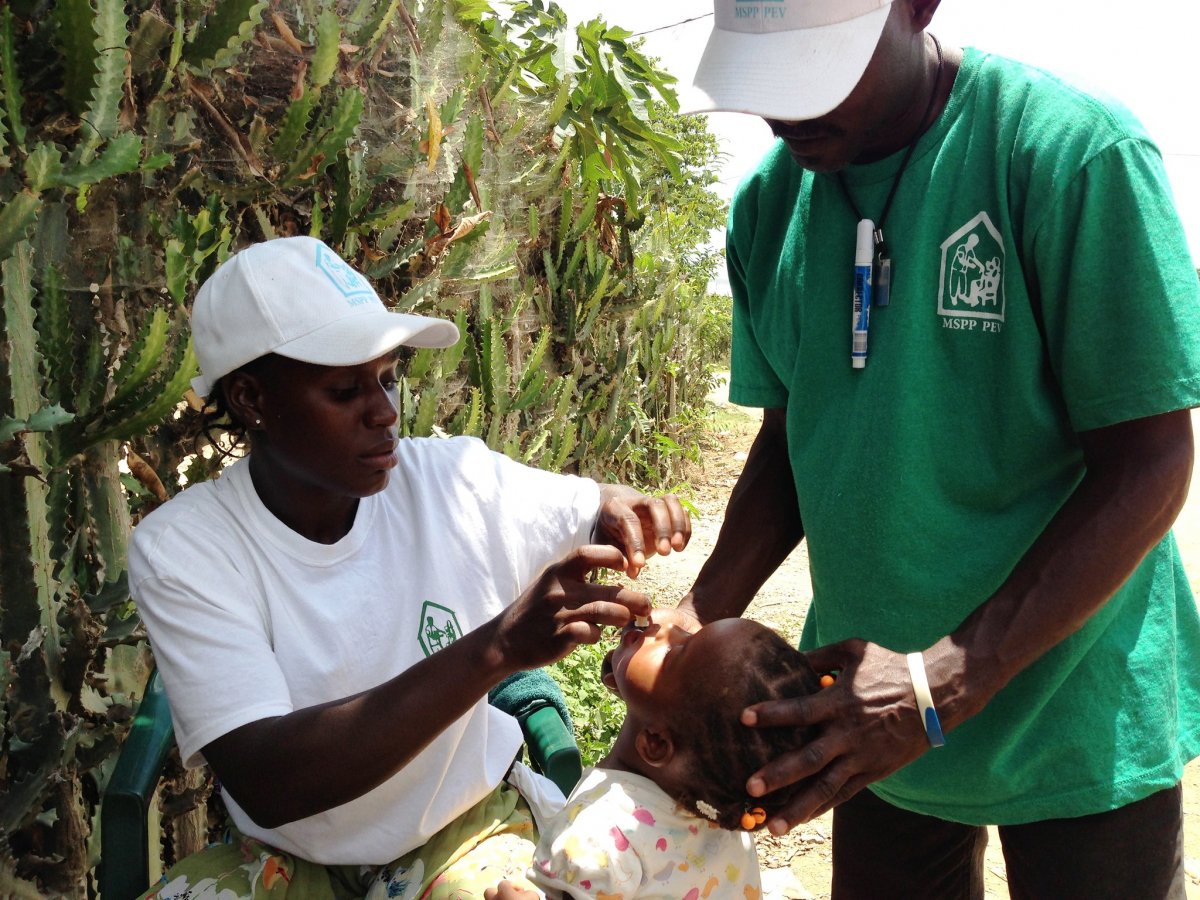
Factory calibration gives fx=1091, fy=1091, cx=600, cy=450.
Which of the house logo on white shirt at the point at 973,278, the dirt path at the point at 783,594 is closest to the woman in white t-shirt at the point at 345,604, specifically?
the house logo on white shirt at the point at 973,278

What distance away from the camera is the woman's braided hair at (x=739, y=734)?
171 centimetres

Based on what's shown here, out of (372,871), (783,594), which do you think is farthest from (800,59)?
(783,594)

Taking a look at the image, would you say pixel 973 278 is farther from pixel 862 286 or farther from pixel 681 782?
pixel 681 782

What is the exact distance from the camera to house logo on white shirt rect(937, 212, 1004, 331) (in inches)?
63.9

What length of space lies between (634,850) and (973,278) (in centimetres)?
105

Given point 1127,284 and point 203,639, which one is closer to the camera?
point 1127,284

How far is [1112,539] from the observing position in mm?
1513

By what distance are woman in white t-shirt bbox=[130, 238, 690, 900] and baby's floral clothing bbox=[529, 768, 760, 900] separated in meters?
0.26

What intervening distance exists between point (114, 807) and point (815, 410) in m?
1.43

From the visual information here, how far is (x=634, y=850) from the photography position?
1.77 meters

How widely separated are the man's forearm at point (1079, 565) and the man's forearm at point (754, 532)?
0.57 metres

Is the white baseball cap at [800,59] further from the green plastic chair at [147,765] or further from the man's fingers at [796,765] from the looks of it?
the green plastic chair at [147,765]

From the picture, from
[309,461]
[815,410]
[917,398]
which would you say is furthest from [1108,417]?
[309,461]

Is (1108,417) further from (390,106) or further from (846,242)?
(390,106)
